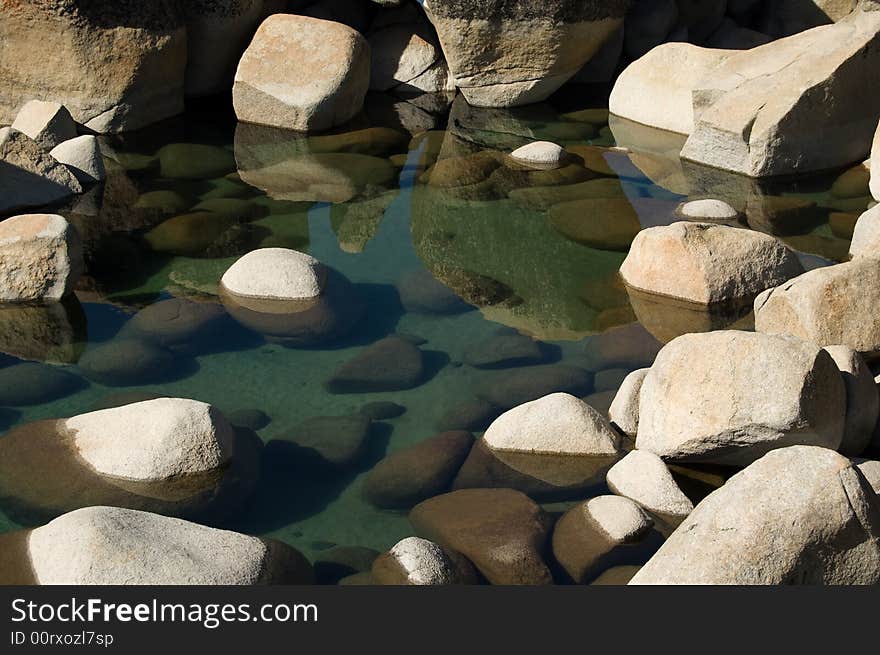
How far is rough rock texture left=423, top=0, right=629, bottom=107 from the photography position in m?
9.12

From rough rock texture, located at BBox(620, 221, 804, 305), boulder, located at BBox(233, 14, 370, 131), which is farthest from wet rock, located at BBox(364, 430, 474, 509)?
boulder, located at BBox(233, 14, 370, 131)

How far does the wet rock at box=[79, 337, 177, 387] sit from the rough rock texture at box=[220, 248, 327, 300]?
616 mm

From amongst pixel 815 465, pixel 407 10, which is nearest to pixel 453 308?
pixel 815 465

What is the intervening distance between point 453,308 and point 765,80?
10.3 ft

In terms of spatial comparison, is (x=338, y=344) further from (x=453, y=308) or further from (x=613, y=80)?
(x=613, y=80)

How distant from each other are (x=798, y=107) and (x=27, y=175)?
4874 mm

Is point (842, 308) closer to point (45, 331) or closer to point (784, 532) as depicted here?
point (784, 532)

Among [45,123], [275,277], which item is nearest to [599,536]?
[275,277]

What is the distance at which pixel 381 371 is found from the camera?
538 cm

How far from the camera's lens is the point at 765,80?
25.6 feet

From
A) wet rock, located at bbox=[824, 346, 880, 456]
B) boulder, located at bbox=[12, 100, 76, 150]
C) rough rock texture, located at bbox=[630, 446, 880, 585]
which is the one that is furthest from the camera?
boulder, located at bbox=[12, 100, 76, 150]

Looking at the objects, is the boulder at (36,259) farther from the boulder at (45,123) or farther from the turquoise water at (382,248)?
the boulder at (45,123)

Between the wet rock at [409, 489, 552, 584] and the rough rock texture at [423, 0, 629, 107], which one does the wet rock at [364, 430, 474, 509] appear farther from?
the rough rock texture at [423, 0, 629, 107]

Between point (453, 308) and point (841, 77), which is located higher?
point (841, 77)
